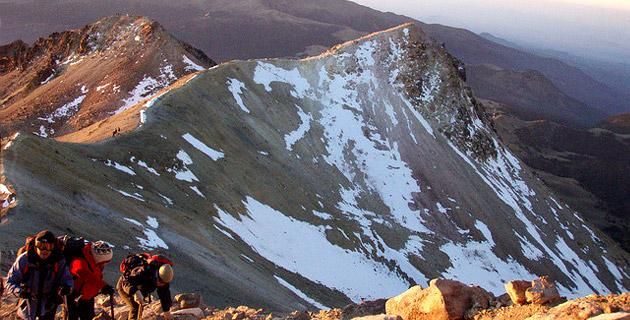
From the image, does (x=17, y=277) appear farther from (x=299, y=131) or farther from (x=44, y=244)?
(x=299, y=131)

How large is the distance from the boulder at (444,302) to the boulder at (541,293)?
91 centimetres

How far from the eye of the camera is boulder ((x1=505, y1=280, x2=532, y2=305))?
10719 millimetres

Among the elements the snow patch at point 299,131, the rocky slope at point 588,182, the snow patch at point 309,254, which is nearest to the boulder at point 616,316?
the snow patch at point 309,254

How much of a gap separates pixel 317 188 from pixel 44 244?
3835 cm

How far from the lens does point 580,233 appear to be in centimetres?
7388

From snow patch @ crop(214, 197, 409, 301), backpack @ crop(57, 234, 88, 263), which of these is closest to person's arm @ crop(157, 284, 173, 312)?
backpack @ crop(57, 234, 88, 263)

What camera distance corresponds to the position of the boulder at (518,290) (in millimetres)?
10719

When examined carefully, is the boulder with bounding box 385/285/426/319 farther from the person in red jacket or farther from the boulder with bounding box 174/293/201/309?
the person in red jacket

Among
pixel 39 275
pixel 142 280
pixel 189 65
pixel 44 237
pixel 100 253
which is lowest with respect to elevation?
pixel 189 65

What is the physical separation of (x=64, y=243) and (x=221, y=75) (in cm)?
4312

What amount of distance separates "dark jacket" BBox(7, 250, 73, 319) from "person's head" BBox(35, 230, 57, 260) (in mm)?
117

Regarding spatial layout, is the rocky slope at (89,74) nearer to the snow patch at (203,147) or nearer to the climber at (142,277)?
the snow patch at (203,147)

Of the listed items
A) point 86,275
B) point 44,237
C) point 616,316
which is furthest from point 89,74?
point 616,316

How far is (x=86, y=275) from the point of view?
9.28 metres
